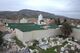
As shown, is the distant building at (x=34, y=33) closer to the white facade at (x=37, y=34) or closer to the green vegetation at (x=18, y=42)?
the white facade at (x=37, y=34)

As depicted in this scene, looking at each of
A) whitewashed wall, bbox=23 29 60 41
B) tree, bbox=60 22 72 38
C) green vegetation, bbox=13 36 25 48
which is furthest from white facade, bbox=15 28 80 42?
tree, bbox=60 22 72 38

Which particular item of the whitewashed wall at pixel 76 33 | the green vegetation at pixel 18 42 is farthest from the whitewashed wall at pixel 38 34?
the whitewashed wall at pixel 76 33

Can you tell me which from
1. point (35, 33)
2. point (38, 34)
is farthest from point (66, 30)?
point (35, 33)

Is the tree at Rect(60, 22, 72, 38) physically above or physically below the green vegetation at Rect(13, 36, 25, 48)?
above

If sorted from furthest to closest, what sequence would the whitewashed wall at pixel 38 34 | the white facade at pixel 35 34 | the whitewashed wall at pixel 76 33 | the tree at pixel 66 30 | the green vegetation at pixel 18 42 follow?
the tree at pixel 66 30 < the whitewashed wall at pixel 76 33 < the whitewashed wall at pixel 38 34 < the white facade at pixel 35 34 < the green vegetation at pixel 18 42

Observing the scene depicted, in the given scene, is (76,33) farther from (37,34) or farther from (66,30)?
(37,34)

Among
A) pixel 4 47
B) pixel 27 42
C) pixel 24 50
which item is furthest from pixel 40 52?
pixel 4 47

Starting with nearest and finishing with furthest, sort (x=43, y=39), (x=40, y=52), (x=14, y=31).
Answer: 1. (x=40, y=52)
2. (x=43, y=39)
3. (x=14, y=31)

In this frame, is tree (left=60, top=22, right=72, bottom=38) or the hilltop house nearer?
the hilltop house

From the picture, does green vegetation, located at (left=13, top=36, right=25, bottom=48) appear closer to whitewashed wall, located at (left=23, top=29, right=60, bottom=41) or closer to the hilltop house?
the hilltop house

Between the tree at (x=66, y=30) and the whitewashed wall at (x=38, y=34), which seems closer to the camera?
the whitewashed wall at (x=38, y=34)

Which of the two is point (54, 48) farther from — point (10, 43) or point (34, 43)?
point (10, 43)
